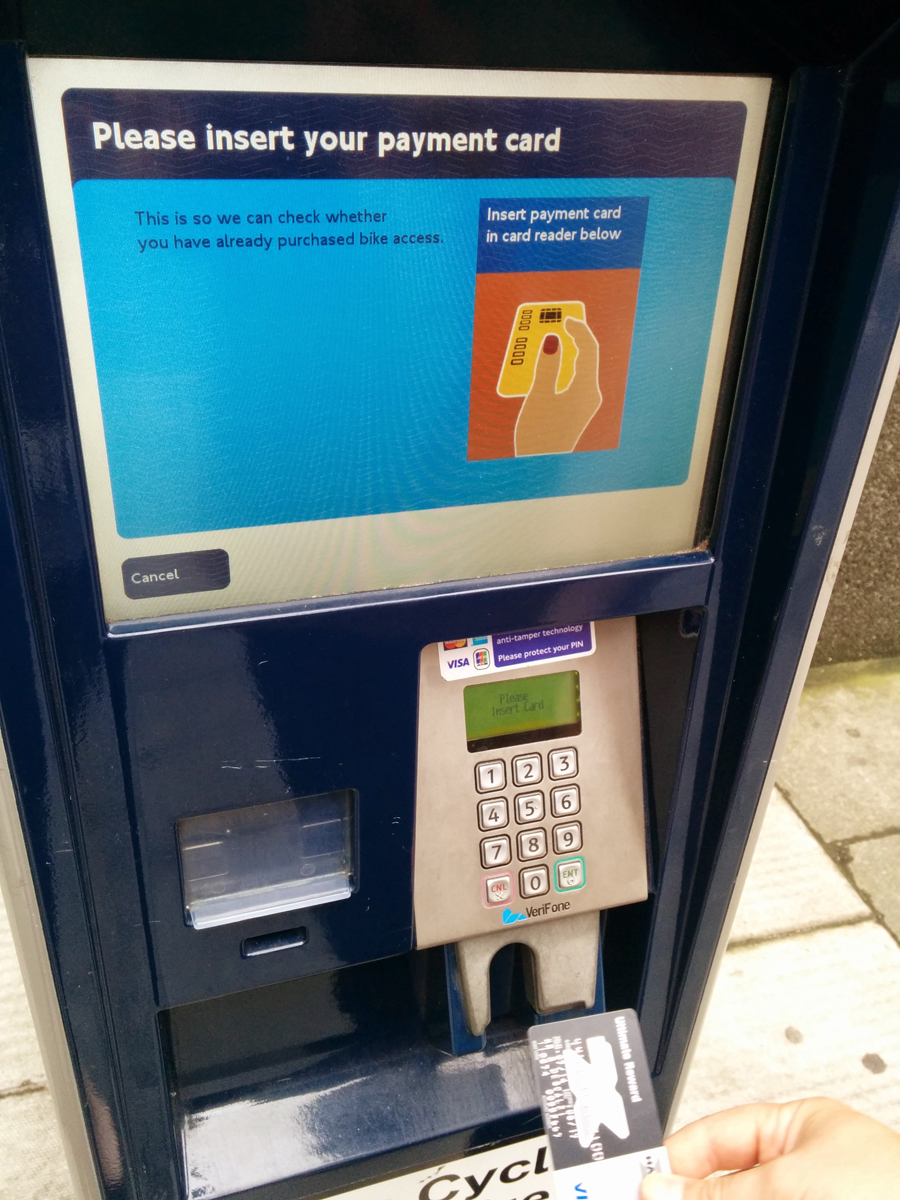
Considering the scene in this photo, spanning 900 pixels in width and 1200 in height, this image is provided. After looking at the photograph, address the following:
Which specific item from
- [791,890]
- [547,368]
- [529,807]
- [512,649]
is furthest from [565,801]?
[791,890]

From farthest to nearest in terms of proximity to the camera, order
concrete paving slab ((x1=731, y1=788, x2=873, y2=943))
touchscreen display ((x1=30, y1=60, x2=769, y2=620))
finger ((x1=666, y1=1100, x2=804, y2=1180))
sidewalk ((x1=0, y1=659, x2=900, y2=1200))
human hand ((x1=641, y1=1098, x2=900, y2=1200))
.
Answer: concrete paving slab ((x1=731, y1=788, x2=873, y2=943)) < sidewalk ((x1=0, y1=659, x2=900, y2=1200)) < finger ((x1=666, y1=1100, x2=804, y2=1180)) < human hand ((x1=641, y1=1098, x2=900, y2=1200)) < touchscreen display ((x1=30, y1=60, x2=769, y2=620))

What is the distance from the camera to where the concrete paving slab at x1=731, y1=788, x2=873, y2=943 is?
236 centimetres

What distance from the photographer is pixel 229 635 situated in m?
0.83

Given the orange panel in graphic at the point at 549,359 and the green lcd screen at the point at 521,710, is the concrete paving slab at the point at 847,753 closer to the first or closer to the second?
the green lcd screen at the point at 521,710

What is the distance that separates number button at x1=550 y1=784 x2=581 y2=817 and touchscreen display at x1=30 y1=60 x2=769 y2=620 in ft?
0.84

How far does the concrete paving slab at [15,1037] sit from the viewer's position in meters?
1.95

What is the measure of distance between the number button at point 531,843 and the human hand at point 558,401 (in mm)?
405

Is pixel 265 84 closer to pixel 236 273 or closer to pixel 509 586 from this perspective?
pixel 236 273

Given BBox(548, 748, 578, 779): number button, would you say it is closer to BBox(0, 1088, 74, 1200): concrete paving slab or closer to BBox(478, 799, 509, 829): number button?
BBox(478, 799, 509, 829): number button

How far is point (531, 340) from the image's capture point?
834 mm

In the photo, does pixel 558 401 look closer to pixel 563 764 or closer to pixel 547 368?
pixel 547 368

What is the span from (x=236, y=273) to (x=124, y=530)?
219 mm

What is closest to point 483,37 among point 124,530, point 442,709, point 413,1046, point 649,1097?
point 124,530

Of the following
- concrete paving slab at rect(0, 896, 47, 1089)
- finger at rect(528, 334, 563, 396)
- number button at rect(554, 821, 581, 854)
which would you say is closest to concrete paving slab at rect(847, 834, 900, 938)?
number button at rect(554, 821, 581, 854)
